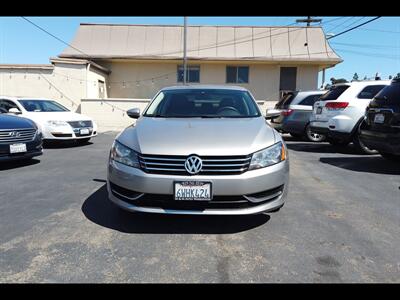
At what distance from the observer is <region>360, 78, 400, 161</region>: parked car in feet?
20.5

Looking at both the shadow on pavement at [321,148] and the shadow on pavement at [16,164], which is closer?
the shadow on pavement at [16,164]

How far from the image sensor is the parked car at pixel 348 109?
8.40 meters

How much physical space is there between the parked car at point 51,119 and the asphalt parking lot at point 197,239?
4.18 meters

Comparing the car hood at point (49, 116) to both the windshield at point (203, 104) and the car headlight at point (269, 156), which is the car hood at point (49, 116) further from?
the car headlight at point (269, 156)

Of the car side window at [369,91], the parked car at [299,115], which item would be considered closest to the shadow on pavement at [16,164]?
the parked car at [299,115]

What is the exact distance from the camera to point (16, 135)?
6.55 meters

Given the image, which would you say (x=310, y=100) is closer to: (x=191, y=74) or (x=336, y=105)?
(x=336, y=105)

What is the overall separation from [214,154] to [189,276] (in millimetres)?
1110

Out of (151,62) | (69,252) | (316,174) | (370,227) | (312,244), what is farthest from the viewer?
(151,62)

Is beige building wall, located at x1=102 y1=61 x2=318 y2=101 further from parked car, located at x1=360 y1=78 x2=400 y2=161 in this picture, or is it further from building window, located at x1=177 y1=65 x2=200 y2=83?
parked car, located at x1=360 y1=78 x2=400 y2=161

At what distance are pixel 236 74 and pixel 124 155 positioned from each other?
17807mm

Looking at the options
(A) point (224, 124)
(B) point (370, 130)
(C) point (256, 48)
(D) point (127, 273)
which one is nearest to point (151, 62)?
(C) point (256, 48)
